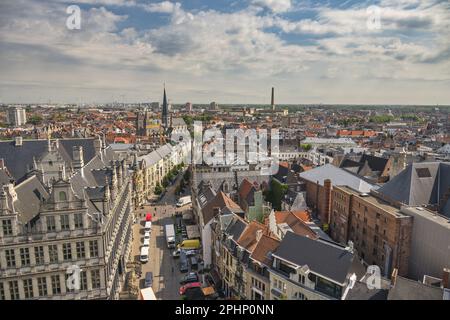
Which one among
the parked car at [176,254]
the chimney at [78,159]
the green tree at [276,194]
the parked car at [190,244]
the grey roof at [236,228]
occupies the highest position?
the chimney at [78,159]

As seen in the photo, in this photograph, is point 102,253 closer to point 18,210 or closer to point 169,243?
point 18,210

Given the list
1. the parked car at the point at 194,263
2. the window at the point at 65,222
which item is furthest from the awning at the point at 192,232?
the window at the point at 65,222

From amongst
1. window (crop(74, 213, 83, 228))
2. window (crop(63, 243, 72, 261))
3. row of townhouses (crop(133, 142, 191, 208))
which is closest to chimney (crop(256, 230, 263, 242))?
window (crop(74, 213, 83, 228))

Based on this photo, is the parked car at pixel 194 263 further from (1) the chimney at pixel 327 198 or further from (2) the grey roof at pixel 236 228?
(1) the chimney at pixel 327 198

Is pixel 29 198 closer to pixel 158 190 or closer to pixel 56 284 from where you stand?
pixel 56 284

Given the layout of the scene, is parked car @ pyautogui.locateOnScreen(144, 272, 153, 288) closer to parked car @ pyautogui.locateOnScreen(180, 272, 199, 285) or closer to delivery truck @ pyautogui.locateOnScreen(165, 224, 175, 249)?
parked car @ pyautogui.locateOnScreen(180, 272, 199, 285)

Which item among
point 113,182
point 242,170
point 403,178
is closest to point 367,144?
point 242,170
